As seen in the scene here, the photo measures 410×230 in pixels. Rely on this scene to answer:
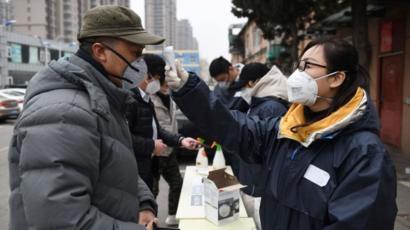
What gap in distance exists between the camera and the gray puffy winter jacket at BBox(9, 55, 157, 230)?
134cm

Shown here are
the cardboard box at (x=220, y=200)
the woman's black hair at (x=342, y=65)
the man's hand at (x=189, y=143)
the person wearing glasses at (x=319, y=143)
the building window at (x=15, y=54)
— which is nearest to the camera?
the person wearing glasses at (x=319, y=143)

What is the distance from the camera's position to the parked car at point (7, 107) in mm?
17719

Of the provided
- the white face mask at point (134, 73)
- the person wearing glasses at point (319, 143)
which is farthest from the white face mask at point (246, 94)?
the white face mask at point (134, 73)

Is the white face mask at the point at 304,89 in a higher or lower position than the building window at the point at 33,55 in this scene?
lower

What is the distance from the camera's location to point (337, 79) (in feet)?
6.36

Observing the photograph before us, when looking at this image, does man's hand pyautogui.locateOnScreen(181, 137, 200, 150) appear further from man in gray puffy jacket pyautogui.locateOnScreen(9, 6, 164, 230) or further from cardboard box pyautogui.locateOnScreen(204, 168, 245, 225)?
man in gray puffy jacket pyautogui.locateOnScreen(9, 6, 164, 230)

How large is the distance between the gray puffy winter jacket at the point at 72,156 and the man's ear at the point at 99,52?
0.08 metres

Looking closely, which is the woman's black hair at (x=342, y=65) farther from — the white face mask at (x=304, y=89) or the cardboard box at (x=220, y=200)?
the cardboard box at (x=220, y=200)

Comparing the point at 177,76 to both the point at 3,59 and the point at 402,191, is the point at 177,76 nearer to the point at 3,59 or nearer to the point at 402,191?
the point at 402,191

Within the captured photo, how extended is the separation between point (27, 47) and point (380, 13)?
4803 cm

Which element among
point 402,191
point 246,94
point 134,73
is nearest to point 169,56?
point 134,73

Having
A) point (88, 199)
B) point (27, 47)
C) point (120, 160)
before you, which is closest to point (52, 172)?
point (88, 199)

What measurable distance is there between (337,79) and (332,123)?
28 centimetres

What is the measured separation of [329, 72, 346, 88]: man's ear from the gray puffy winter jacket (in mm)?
1026
